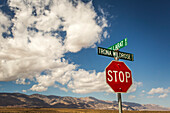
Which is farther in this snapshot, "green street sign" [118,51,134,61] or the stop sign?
"green street sign" [118,51,134,61]

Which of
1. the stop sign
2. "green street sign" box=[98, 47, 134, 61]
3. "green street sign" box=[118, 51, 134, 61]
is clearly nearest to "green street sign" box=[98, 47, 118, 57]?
"green street sign" box=[98, 47, 134, 61]

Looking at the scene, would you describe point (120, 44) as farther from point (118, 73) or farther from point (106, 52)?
point (118, 73)

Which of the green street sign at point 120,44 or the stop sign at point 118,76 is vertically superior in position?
the green street sign at point 120,44

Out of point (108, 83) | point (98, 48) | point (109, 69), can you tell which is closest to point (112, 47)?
point (98, 48)

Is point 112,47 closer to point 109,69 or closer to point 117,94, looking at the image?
point 109,69

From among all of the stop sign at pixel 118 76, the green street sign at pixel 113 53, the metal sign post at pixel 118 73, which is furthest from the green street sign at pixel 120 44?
the stop sign at pixel 118 76

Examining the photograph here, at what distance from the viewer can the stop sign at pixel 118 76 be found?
5.03 metres

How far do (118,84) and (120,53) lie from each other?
146cm

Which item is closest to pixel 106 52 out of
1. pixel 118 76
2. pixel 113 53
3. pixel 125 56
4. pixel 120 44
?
pixel 113 53

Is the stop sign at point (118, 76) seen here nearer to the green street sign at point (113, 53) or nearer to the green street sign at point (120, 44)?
the green street sign at point (113, 53)

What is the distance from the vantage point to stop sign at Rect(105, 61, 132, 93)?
5.03m

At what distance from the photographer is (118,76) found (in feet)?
17.1

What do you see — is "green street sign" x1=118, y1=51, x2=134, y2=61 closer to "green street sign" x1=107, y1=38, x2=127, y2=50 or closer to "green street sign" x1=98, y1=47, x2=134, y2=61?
"green street sign" x1=98, y1=47, x2=134, y2=61

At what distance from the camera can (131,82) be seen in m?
5.39
